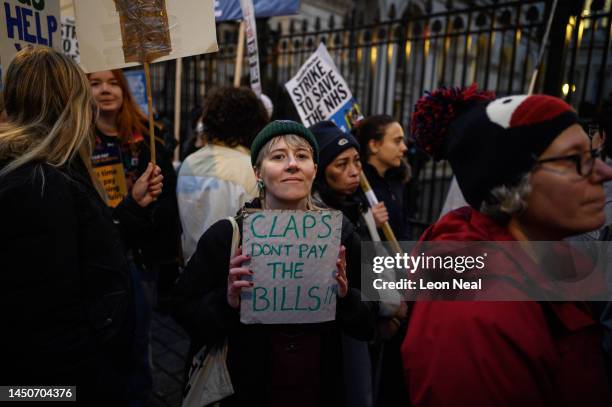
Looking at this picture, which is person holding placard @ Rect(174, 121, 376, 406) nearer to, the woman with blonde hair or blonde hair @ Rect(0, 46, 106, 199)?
the woman with blonde hair

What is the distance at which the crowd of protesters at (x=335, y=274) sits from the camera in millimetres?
1183

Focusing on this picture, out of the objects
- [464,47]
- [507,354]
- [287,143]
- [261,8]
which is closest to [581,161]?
[507,354]

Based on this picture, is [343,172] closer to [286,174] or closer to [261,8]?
[286,174]

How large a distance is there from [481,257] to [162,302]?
4313mm

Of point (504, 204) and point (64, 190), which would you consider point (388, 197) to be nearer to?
point (504, 204)

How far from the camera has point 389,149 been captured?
361 cm

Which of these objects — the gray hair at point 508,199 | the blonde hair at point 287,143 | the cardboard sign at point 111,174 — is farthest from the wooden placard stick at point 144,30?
the gray hair at point 508,199

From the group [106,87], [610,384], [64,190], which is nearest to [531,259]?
[610,384]

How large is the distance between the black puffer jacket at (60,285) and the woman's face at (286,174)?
27.1 inches

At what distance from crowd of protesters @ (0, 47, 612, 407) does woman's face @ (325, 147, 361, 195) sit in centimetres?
28

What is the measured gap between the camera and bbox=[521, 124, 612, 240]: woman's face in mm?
1266

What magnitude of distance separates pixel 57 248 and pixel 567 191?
1723 mm

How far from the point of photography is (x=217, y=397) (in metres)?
1.70

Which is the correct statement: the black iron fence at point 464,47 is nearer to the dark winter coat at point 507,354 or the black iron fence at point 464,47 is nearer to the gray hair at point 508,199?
the gray hair at point 508,199
